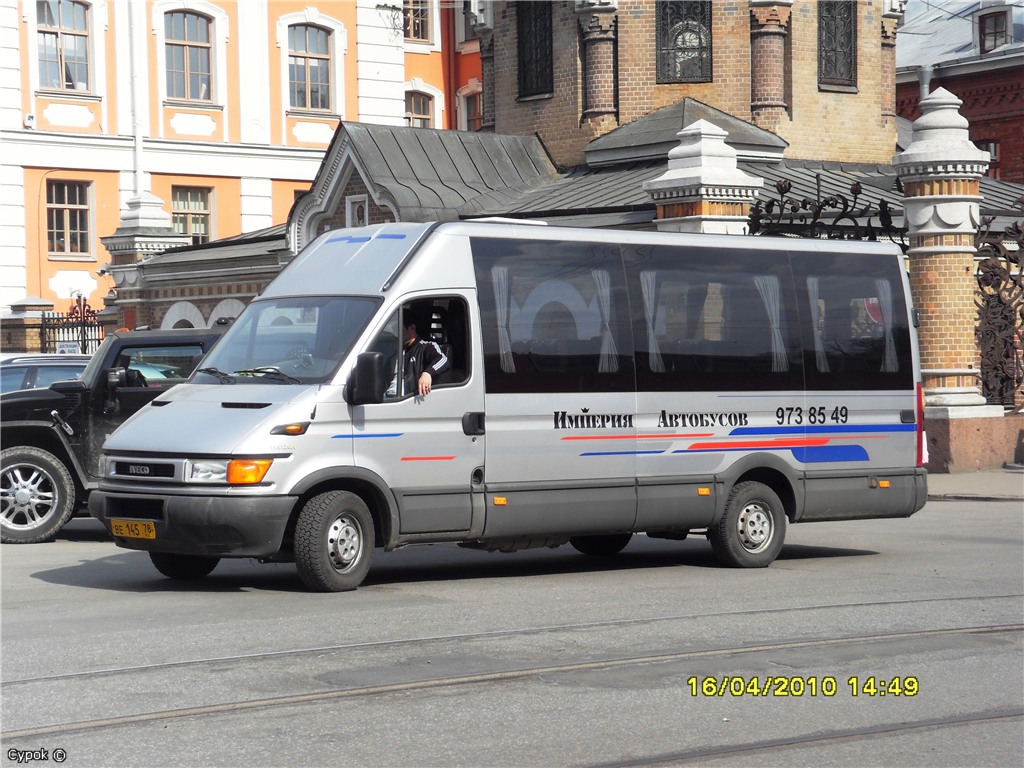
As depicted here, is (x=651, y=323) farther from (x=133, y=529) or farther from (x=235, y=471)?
(x=133, y=529)

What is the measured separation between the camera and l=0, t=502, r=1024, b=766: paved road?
643 centimetres

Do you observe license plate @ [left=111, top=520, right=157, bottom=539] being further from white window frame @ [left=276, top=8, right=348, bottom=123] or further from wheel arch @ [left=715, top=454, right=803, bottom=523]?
white window frame @ [left=276, top=8, right=348, bottom=123]

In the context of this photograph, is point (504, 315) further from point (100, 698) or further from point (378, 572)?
point (100, 698)

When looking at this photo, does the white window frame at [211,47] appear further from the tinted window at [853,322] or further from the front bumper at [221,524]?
the front bumper at [221,524]

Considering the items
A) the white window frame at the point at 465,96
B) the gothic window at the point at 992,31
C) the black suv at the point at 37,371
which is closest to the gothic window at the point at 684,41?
the black suv at the point at 37,371

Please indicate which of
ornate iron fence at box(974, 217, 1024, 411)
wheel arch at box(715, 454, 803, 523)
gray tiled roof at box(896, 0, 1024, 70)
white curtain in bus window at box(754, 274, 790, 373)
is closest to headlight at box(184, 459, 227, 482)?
wheel arch at box(715, 454, 803, 523)

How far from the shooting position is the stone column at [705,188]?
20.8m

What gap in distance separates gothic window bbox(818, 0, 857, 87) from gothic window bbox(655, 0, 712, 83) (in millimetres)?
2323

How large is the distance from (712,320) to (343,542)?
3571mm

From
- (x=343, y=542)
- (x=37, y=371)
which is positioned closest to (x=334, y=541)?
(x=343, y=542)

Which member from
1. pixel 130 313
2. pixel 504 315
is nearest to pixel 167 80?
pixel 130 313

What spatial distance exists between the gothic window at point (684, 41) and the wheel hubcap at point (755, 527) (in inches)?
719

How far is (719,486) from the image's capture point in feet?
40.6

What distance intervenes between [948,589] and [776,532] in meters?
1.87
